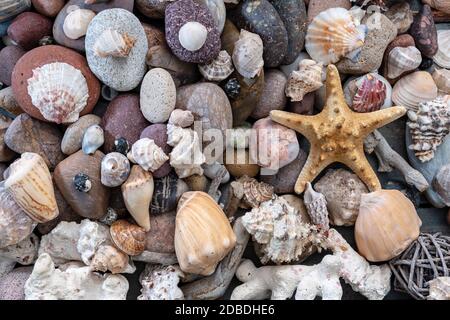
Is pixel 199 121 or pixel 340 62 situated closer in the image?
pixel 199 121

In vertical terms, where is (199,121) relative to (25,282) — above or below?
above

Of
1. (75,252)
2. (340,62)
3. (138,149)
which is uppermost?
(340,62)

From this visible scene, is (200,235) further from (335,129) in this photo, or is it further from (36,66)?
(36,66)

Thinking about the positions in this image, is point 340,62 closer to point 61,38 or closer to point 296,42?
point 296,42

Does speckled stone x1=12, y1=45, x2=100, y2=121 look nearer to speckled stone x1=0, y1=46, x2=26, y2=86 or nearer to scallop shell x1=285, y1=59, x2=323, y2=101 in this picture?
speckled stone x1=0, y1=46, x2=26, y2=86

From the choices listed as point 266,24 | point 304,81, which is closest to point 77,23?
point 266,24

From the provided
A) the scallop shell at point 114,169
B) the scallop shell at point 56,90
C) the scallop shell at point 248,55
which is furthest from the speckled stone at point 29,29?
the scallop shell at point 248,55
